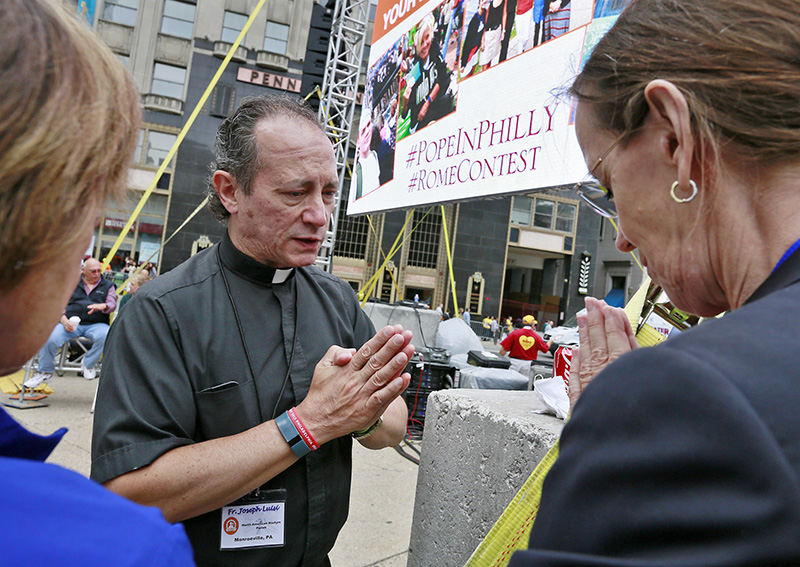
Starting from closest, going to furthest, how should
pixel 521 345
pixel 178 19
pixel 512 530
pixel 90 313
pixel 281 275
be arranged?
1. pixel 512 530
2. pixel 281 275
3. pixel 90 313
4. pixel 521 345
5. pixel 178 19

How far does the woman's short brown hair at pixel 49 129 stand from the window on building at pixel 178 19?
29.0 m

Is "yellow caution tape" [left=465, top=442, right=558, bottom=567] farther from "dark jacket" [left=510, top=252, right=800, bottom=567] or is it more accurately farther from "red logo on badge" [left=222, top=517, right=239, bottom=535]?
"red logo on badge" [left=222, top=517, right=239, bottom=535]

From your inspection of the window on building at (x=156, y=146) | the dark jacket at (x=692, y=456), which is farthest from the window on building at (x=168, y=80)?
the dark jacket at (x=692, y=456)

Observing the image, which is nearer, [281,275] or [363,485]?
[281,275]

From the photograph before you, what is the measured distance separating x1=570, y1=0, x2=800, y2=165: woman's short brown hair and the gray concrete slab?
289 cm

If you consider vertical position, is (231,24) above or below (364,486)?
above

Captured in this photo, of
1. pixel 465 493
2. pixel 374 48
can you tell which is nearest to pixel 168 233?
pixel 374 48

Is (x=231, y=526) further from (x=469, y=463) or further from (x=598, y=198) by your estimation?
(x=598, y=198)

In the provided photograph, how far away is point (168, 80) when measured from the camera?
990 inches

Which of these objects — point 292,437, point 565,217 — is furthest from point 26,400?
point 565,217

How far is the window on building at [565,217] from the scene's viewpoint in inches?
1150

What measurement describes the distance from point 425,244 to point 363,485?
2265 centimetres

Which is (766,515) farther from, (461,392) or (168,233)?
(168,233)

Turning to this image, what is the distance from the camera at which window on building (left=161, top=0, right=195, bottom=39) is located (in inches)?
983
